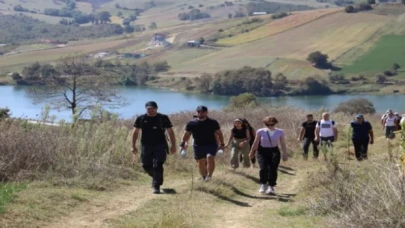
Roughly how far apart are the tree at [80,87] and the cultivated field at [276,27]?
76933mm

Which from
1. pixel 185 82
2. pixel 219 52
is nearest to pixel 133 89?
pixel 185 82

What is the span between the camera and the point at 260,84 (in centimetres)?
7631

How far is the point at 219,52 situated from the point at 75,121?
9514 cm

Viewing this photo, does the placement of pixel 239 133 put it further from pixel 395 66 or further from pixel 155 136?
pixel 395 66

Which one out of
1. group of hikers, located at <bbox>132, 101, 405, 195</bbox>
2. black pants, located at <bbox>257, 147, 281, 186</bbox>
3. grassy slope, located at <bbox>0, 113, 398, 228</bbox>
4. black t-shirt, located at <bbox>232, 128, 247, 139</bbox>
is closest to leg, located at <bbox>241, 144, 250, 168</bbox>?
black t-shirt, located at <bbox>232, 128, 247, 139</bbox>

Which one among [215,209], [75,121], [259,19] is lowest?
[215,209]

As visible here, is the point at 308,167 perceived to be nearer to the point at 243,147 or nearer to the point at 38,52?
the point at 243,147

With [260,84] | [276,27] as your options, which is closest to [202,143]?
[260,84]

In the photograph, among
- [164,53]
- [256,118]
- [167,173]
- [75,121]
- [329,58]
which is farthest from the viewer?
[164,53]

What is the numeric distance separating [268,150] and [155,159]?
1977 mm

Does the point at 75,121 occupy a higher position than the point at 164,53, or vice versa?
the point at 164,53

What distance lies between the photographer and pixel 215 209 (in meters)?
9.96

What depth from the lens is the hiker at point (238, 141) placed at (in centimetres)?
1447

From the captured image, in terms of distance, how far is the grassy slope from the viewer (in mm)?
8312
